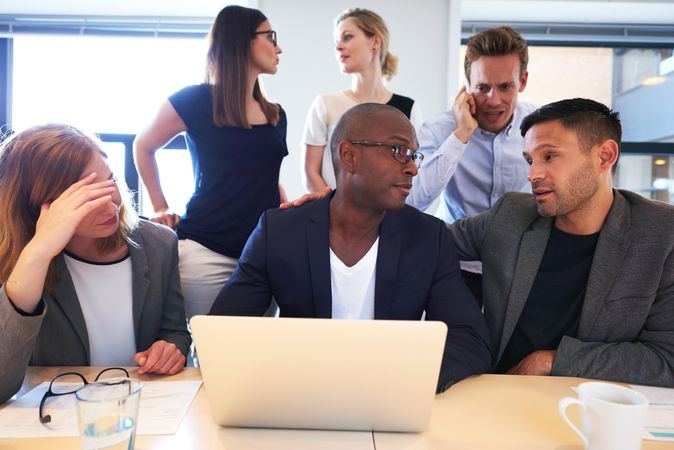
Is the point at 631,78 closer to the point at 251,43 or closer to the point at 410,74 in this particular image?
the point at 410,74

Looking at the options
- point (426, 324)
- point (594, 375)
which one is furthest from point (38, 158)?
point (594, 375)

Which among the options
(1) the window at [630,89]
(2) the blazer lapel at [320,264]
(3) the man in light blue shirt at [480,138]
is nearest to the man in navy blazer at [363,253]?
(2) the blazer lapel at [320,264]

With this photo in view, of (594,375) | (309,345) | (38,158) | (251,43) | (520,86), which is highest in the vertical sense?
(251,43)

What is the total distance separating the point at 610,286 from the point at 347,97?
1614mm

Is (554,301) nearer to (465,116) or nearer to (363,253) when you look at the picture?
(363,253)

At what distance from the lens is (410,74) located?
12.2 ft

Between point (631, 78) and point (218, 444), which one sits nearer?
point (218, 444)

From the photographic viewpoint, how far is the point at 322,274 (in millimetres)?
1531

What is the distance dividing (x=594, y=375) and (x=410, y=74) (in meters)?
2.82

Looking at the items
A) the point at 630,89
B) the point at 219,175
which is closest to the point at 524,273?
the point at 219,175

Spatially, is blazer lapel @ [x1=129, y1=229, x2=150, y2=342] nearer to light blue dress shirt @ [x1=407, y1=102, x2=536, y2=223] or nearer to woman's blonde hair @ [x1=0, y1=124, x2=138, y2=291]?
woman's blonde hair @ [x1=0, y1=124, x2=138, y2=291]

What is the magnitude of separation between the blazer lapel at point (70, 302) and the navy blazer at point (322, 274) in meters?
0.35

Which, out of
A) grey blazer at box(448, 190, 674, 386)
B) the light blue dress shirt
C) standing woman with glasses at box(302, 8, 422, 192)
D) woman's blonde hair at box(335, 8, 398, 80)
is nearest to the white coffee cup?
grey blazer at box(448, 190, 674, 386)

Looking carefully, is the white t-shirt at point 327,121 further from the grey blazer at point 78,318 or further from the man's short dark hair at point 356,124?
the grey blazer at point 78,318
